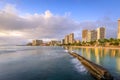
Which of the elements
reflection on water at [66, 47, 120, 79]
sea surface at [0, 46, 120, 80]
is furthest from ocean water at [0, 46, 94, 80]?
reflection on water at [66, 47, 120, 79]

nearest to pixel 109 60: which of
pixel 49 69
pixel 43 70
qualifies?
pixel 49 69

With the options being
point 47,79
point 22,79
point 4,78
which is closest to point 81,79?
point 47,79

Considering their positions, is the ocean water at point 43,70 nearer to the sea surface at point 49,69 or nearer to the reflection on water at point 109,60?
the sea surface at point 49,69

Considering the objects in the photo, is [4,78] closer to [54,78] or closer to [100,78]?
[54,78]

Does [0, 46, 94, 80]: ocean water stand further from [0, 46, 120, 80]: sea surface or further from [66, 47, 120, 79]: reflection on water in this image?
[66, 47, 120, 79]: reflection on water

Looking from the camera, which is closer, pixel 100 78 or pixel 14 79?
pixel 100 78

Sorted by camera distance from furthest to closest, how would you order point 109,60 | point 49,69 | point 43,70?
1. point 109,60
2. point 49,69
3. point 43,70

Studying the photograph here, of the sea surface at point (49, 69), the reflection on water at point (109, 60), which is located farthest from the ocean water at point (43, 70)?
the reflection on water at point (109, 60)

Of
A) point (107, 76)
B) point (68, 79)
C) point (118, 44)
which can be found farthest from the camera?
point (118, 44)

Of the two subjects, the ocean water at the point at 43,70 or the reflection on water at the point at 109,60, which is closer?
the ocean water at the point at 43,70

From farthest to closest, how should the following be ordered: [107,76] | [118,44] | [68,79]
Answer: [118,44]
[68,79]
[107,76]

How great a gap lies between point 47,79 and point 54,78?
1.52 metres

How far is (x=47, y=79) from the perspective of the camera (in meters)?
28.8

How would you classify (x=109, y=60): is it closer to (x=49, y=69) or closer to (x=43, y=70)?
(x=49, y=69)
